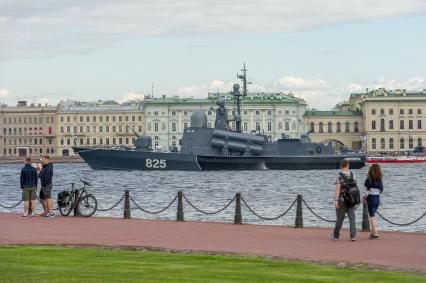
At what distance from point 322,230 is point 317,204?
75.4ft

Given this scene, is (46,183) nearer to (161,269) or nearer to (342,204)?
(342,204)

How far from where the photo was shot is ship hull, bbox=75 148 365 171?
10412 cm

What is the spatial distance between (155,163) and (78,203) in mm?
78087

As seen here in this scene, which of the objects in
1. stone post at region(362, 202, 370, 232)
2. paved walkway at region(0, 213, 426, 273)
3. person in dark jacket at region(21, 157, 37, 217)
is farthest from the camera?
person in dark jacket at region(21, 157, 37, 217)

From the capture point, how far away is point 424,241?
21.9 meters

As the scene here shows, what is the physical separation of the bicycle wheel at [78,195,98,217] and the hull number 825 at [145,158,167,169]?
252 ft

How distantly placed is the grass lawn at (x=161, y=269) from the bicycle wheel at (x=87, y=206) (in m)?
11.4

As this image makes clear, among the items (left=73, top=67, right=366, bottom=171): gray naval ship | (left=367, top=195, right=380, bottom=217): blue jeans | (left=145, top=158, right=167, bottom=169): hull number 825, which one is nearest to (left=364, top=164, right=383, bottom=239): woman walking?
(left=367, top=195, right=380, bottom=217): blue jeans

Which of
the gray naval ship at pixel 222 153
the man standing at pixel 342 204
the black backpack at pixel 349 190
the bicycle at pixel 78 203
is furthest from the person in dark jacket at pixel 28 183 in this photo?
the gray naval ship at pixel 222 153

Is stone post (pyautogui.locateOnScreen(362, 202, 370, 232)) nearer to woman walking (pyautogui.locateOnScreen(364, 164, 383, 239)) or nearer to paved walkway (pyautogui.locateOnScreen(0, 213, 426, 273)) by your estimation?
paved walkway (pyautogui.locateOnScreen(0, 213, 426, 273))

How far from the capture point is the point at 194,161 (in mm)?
103438

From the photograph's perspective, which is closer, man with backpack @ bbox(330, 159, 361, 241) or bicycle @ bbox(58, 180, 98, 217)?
man with backpack @ bbox(330, 159, 361, 241)

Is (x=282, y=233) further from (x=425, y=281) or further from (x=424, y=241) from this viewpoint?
(x=425, y=281)

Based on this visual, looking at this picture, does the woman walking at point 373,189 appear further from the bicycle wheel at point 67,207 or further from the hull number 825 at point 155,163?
the hull number 825 at point 155,163
